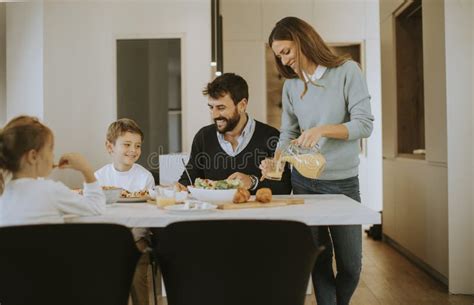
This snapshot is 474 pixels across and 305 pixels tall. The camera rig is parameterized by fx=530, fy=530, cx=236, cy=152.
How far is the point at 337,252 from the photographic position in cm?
201

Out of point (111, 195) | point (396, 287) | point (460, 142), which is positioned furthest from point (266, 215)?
point (396, 287)

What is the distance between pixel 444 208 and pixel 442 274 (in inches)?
17.2

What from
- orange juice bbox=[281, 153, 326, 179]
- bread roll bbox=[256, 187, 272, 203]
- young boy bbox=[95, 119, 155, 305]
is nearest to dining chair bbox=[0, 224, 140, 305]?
bread roll bbox=[256, 187, 272, 203]

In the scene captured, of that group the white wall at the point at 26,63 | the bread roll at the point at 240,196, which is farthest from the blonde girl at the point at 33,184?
the white wall at the point at 26,63

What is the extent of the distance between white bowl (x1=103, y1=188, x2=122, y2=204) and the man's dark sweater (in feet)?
2.08

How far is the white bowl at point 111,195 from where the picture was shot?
1.92m

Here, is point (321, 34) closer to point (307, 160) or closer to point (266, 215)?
point (307, 160)

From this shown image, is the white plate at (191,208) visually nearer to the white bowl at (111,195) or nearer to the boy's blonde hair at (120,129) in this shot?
the white bowl at (111,195)

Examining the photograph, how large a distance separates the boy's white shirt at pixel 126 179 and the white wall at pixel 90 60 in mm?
1703

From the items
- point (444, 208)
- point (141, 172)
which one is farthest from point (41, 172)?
point (444, 208)

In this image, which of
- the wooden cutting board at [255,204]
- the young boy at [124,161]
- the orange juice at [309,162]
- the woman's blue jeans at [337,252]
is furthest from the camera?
the young boy at [124,161]

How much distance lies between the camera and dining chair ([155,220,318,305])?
1.22 metres

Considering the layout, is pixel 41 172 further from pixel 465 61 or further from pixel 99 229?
pixel 465 61

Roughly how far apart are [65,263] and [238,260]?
412mm
